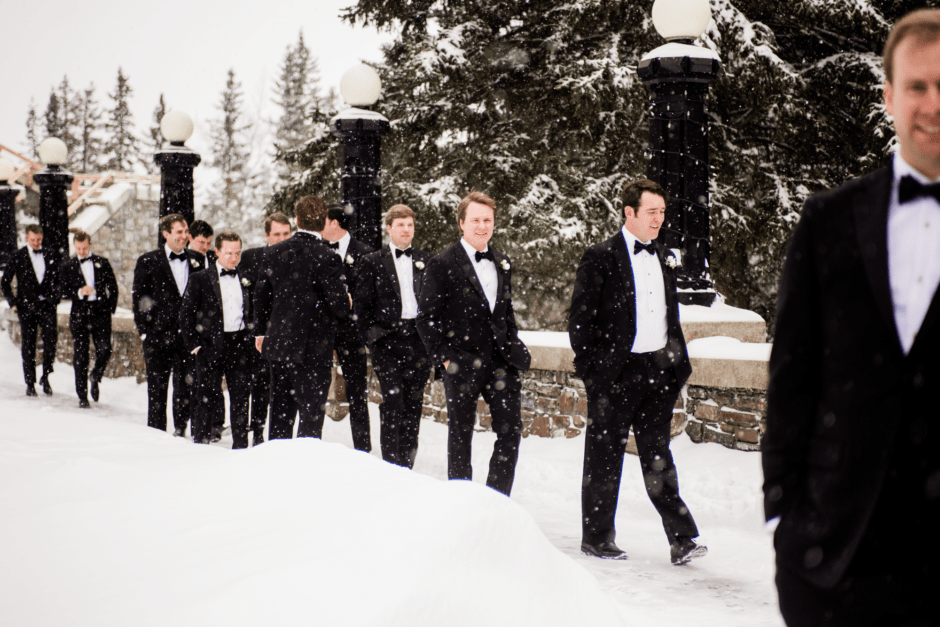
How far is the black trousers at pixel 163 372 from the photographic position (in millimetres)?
8891

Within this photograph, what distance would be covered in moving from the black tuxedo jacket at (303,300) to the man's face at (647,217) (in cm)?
264

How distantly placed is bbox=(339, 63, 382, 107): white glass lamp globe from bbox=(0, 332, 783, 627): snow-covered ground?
21.4 feet

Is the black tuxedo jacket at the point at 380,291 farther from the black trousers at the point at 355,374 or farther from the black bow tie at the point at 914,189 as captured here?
the black bow tie at the point at 914,189

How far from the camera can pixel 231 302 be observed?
8234 mm

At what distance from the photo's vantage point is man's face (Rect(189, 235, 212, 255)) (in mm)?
8688

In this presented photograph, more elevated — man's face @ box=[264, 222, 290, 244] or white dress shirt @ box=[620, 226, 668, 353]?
man's face @ box=[264, 222, 290, 244]

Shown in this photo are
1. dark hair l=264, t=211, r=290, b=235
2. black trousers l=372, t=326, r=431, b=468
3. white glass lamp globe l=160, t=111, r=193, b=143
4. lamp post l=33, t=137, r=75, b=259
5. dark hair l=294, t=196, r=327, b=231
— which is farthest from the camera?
lamp post l=33, t=137, r=75, b=259

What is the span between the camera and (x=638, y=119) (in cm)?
1320

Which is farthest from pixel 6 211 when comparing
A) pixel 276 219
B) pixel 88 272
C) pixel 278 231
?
pixel 276 219

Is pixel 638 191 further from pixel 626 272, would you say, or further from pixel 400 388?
pixel 400 388

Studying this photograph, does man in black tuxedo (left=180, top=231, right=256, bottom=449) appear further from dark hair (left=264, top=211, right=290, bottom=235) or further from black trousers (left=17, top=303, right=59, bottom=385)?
black trousers (left=17, top=303, right=59, bottom=385)

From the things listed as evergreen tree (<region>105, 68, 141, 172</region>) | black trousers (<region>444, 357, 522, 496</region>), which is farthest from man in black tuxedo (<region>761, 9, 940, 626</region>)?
evergreen tree (<region>105, 68, 141, 172</region>)

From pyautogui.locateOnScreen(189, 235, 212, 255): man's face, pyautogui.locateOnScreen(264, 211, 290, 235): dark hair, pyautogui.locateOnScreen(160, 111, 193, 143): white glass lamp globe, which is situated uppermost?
pyautogui.locateOnScreen(160, 111, 193, 143): white glass lamp globe

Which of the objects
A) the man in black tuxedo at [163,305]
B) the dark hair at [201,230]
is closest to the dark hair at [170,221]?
the man in black tuxedo at [163,305]
